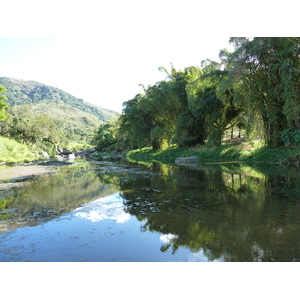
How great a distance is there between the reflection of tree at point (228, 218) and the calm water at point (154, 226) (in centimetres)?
1

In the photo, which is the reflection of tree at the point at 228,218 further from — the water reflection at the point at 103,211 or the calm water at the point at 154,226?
the water reflection at the point at 103,211

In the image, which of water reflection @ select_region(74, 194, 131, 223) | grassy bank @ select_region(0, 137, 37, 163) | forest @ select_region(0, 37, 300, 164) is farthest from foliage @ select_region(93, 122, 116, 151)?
water reflection @ select_region(74, 194, 131, 223)

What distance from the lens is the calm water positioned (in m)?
3.33

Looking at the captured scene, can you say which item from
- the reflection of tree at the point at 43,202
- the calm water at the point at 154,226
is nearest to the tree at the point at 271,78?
the calm water at the point at 154,226

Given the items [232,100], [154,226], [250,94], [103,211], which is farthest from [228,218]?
[232,100]

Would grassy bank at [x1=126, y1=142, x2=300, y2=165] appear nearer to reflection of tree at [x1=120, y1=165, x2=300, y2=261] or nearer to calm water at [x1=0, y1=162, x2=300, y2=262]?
reflection of tree at [x1=120, y1=165, x2=300, y2=261]

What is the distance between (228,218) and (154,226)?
151cm

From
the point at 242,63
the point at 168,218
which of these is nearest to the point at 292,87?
the point at 242,63

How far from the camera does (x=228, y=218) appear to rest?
4.88 meters

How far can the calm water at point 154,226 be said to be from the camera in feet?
10.9

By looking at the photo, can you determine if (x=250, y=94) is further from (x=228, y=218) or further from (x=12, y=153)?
(x=12, y=153)

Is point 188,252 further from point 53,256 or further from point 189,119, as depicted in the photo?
point 189,119

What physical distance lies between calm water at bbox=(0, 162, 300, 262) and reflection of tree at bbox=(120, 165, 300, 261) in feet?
0.04

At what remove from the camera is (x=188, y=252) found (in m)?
3.36
